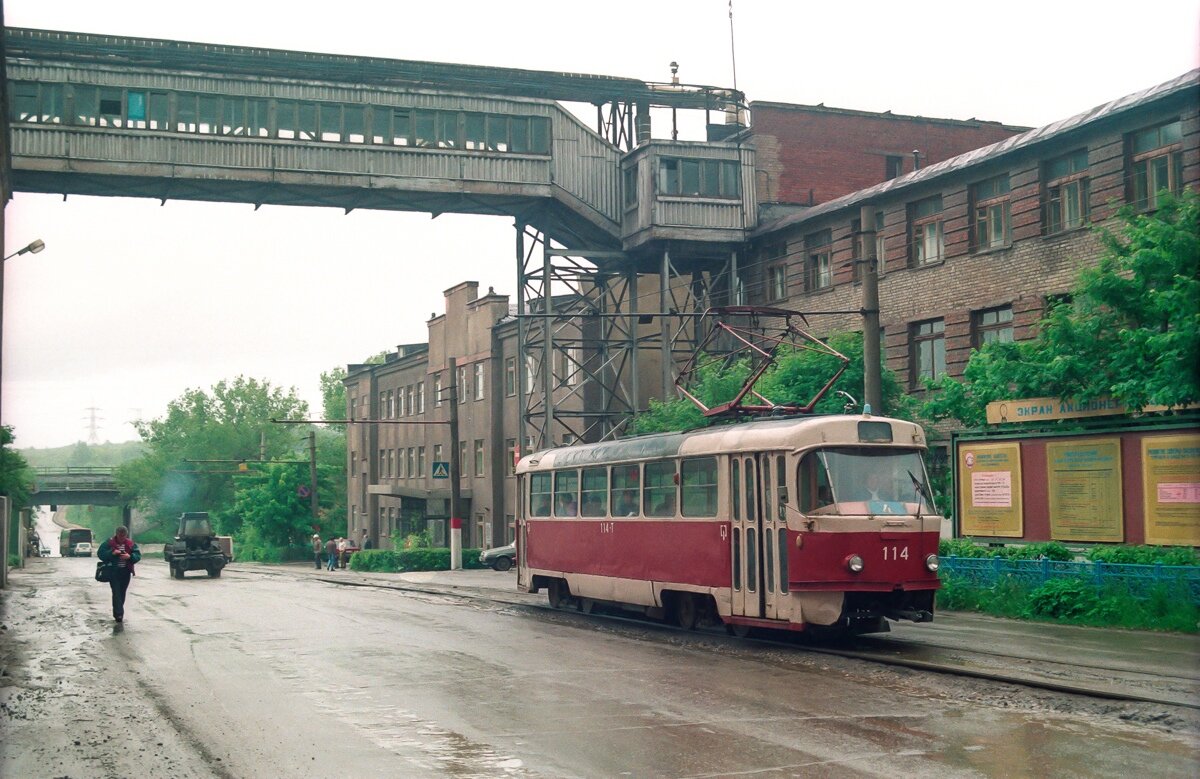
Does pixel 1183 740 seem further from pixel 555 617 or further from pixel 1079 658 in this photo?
pixel 555 617

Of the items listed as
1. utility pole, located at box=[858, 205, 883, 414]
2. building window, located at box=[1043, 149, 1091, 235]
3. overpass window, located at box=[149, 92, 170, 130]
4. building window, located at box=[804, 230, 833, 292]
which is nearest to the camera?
utility pole, located at box=[858, 205, 883, 414]

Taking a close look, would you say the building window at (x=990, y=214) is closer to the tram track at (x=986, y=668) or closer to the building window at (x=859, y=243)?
the building window at (x=859, y=243)

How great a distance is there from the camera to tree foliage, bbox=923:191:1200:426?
18844mm

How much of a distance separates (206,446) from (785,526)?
104755 mm

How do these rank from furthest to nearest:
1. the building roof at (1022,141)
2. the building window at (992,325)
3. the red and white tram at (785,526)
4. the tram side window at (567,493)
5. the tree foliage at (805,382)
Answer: the building window at (992,325), the tree foliage at (805,382), the building roof at (1022,141), the tram side window at (567,493), the red and white tram at (785,526)

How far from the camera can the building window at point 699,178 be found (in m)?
40.7

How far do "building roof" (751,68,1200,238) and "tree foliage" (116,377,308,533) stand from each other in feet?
253

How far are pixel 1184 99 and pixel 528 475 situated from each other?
51.0 ft

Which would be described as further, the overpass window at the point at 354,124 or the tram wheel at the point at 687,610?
the overpass window at the point at 354,124

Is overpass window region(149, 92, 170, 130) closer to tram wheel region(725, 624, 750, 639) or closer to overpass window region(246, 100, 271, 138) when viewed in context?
overpass window region(246, 100, 271, 138)

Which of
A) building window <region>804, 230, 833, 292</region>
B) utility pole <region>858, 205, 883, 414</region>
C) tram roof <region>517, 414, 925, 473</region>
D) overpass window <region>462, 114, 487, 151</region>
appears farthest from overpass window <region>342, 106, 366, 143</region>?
utility pole <region>858, 205, 883, 414</region>

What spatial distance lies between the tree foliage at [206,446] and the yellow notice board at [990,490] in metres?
89.6

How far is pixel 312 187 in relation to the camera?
3800 centimetres

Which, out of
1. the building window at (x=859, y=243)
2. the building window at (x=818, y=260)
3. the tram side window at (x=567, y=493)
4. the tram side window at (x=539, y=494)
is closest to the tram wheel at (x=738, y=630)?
the tram side window at (x=567, y=493)
